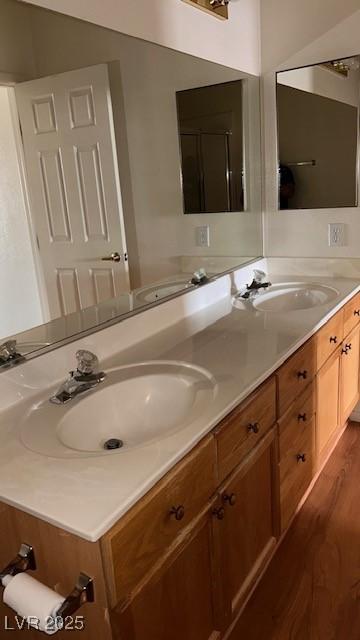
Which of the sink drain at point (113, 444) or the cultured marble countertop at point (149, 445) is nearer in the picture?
the cultured marble countertop at point (149, 445)

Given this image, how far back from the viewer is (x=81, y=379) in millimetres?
1317

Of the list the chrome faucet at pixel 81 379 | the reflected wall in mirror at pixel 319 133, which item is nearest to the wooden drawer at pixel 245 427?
the chrome faucet at pixel 81 379

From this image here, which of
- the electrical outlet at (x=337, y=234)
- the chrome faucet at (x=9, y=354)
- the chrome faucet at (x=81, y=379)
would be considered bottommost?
the chrome faucet at (x=81, y=379)

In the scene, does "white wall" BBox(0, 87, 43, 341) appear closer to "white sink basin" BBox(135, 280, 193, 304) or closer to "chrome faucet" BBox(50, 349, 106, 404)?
"chrome faucet" BBox(50, 349, 106, 404)

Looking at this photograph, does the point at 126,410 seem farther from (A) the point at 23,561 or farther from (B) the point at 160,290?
(B) the point at 160,290

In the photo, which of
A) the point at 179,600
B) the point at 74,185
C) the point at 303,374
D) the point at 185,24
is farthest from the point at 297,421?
the point at 185,24

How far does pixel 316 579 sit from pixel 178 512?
95cm

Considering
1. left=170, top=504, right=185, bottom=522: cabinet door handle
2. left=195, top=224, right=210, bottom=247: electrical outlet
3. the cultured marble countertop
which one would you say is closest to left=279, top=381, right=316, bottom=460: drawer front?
the cultured marble countertop

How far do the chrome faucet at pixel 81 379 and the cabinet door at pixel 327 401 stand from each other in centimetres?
95

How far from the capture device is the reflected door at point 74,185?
1341mm

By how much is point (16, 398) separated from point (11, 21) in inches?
37.9

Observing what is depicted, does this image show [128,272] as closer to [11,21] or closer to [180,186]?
[180,186]

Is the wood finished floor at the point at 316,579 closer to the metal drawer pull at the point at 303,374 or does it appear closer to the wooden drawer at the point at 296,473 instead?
the wooden drawer at the point at 296,473

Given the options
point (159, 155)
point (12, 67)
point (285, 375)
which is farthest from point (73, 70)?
point (285, 375)
